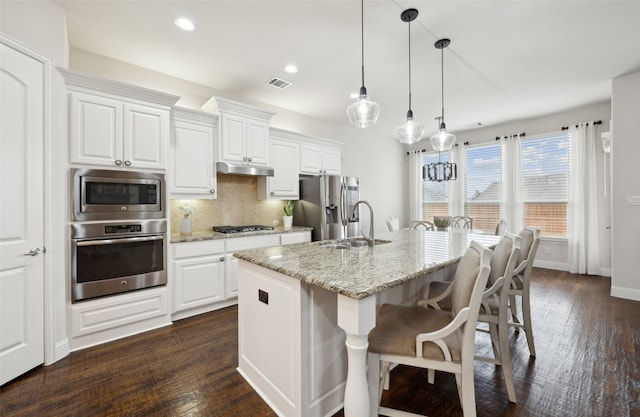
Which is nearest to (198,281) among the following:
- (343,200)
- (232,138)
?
(232,138)

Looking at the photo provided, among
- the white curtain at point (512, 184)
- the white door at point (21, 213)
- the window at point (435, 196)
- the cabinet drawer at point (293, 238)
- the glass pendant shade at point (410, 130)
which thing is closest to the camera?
the white door at point (21, 213)

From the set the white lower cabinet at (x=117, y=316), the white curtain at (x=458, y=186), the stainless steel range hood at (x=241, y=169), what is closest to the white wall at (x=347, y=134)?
the stainless steel range hood at (x=241, y=169)

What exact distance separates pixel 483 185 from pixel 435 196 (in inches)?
40.7

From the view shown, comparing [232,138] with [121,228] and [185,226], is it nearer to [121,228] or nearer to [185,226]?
[185,226]

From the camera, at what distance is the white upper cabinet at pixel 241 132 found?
343 cm

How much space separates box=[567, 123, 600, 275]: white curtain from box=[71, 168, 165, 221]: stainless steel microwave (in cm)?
627

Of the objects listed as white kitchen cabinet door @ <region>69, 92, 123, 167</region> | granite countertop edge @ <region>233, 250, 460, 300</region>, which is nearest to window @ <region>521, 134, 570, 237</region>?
granite countertop edge @ <region>233, 250, 460, 300</region>

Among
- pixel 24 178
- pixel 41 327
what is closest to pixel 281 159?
pixel 24 178

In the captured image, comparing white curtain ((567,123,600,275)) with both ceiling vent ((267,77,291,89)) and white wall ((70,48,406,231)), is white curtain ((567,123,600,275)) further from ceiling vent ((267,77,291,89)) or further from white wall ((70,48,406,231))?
ceiling vent ((267,77,291,89))

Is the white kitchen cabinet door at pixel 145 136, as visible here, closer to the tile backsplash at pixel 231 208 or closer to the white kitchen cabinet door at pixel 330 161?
the tile backsplash at pixel 231 208

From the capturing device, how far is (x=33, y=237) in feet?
6.67

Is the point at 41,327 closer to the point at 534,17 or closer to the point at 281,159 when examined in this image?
the point at 281,159

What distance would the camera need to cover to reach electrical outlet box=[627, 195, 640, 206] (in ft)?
11.4

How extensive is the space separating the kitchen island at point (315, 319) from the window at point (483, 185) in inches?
183
